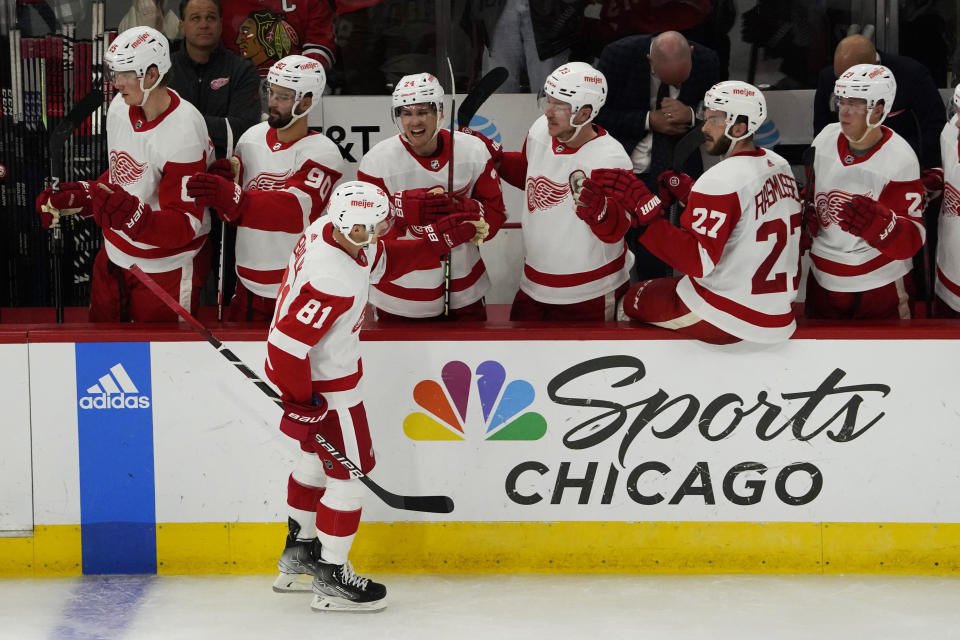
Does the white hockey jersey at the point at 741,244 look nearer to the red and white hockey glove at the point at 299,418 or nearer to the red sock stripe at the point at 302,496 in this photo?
the red and white hockey glove at the point at 299,418

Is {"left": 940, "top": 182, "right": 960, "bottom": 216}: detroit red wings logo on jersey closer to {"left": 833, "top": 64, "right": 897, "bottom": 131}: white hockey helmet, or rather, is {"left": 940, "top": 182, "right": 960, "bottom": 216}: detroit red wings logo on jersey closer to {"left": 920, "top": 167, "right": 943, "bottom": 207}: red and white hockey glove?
{"left": 920, "top": 167, "right": 943, "bottom": 207}: red and white hockey glove

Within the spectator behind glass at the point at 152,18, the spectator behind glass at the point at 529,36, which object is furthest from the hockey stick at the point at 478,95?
the spectator behind glass at the point at 152,18

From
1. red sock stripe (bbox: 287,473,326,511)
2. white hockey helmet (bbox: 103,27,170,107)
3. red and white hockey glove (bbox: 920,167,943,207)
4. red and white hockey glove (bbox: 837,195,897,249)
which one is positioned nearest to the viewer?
red sock stripe (bbox: 287,473,326,511)

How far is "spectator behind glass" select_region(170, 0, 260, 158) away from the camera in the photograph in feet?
16.2

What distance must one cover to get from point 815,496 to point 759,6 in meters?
2.53

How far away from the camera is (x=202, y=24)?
4992 millimetres

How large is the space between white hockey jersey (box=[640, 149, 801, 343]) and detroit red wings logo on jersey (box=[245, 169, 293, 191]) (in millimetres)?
1168

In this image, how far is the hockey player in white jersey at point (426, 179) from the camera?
405 cm

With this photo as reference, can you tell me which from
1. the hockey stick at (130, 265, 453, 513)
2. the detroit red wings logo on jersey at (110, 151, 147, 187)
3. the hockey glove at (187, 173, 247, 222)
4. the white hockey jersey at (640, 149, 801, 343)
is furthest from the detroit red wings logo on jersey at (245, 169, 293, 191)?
the white hockey jersey at (640, 149, 801, 343)

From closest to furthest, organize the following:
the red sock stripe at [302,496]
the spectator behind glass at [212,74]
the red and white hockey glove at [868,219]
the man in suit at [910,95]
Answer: the red sock stripe at [302,496] < the red and white hockey glove at [868,219] < the man in suit at [910,95] < the spectator behind glass at [212,74]

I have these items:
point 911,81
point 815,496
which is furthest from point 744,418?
point 911,81

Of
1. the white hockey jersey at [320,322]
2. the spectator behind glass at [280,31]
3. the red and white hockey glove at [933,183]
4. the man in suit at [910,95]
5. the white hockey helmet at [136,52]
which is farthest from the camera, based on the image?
the spectator behind glass at [280,31]

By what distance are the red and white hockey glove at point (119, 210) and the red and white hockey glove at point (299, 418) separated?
2.66 ft

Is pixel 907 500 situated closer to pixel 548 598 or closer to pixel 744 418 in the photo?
pixel 744 418
